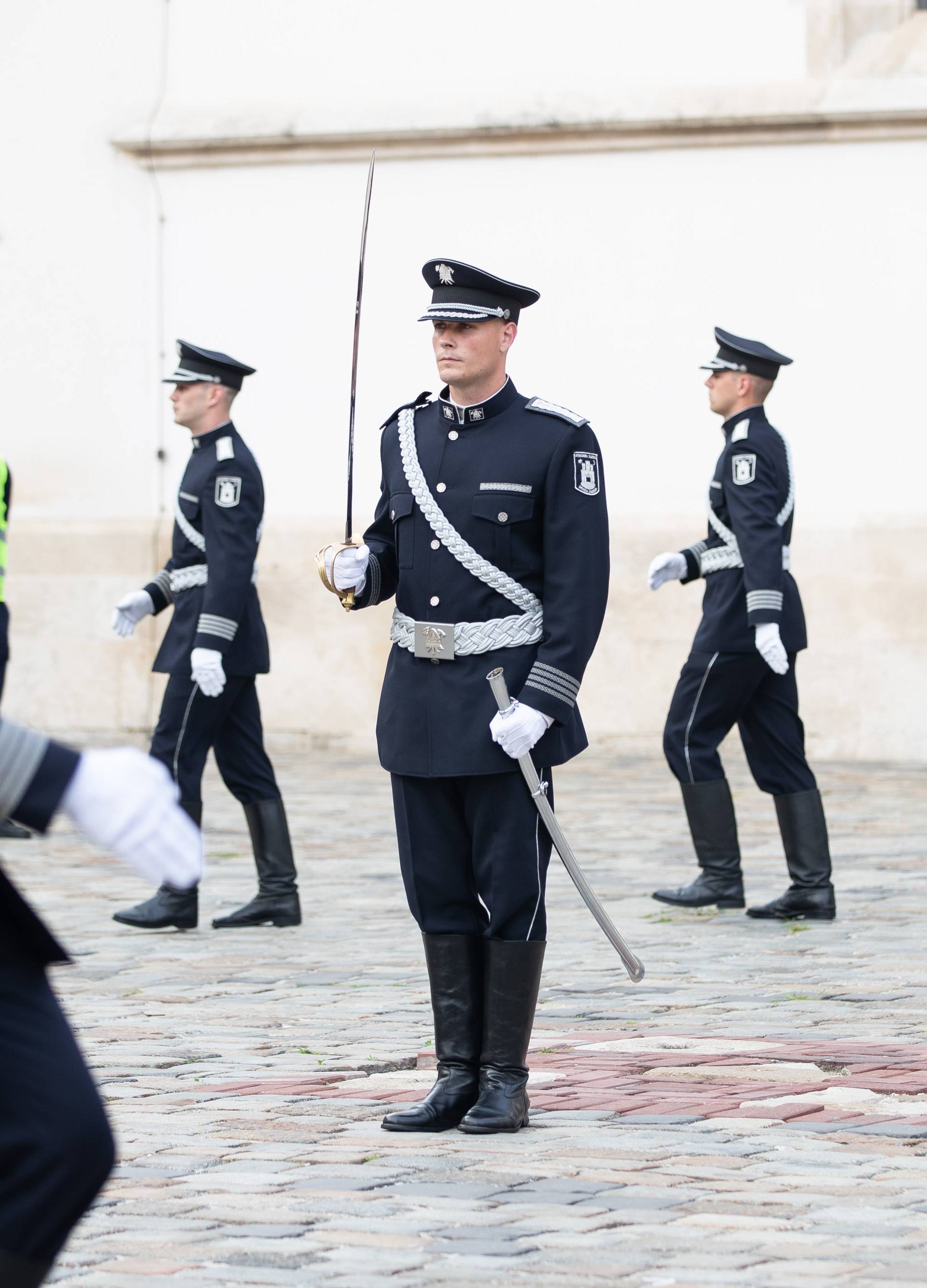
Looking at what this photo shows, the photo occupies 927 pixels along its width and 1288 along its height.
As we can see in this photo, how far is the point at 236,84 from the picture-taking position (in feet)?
45.6

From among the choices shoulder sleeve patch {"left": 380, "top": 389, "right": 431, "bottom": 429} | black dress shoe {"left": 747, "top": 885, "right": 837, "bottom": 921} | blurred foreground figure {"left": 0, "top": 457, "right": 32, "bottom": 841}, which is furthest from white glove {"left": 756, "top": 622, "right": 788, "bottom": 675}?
shoulder sleeve patch {"left": 380, "top": 389, "right": 431, "bottom": 429}

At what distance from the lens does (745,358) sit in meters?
7.58

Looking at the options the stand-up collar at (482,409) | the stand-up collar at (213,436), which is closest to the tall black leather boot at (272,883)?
the stand-up collar at (213,436)

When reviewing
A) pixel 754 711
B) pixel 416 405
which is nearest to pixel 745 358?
pixel 754 711

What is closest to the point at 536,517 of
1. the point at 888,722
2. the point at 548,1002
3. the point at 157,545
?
the point at 548,1002

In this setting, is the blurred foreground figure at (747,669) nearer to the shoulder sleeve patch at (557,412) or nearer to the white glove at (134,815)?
the shoulder sleeve patch at (557,412)

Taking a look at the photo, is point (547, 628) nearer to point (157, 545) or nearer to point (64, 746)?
point (64, 746)

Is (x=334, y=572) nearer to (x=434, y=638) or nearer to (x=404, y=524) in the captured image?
(x=404, y=524)

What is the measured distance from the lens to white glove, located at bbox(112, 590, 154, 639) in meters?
7.68

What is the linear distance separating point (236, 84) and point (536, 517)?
1014 centimetres

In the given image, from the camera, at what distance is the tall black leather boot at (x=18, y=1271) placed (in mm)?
2328

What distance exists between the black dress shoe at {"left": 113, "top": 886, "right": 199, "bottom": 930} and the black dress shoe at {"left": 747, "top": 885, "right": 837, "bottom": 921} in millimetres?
1960

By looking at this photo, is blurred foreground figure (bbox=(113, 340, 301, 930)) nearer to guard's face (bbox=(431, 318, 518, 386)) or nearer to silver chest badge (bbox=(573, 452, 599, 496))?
guard's face (bbox=(431, 318, 518, 386))

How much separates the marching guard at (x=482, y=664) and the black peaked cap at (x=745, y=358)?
307 cm
